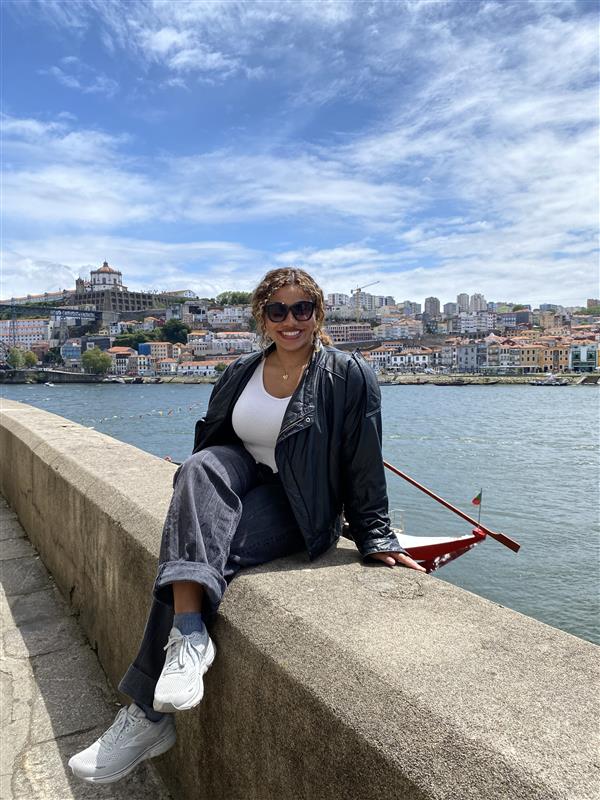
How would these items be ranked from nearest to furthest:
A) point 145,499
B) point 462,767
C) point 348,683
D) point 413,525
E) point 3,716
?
point 462,767 → point 348,683 → point 3,716 → point 145,499 → point 413,525

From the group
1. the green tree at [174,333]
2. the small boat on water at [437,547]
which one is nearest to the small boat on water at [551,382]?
the green tree at [174,333]

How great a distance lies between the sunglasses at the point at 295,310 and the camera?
1.89 m

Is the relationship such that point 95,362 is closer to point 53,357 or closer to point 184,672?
point 53,357

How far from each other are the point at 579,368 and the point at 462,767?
112 m

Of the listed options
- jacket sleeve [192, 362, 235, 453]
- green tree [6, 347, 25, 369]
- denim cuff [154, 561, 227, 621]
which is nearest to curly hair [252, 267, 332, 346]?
jacket sleeve [192, 362, 235, 453]

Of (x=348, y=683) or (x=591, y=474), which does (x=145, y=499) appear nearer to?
(x=348, y=683)

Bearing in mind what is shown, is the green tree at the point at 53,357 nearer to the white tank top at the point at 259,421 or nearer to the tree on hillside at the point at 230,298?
the tree on hillside at the point at 230,298

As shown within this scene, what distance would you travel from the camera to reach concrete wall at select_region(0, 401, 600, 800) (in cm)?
80

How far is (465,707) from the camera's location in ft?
2.88

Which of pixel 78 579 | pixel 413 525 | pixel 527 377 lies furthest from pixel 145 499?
pixel 527 377

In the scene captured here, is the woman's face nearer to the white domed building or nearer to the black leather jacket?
the black leather jacket

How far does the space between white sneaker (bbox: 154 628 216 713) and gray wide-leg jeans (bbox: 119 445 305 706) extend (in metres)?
0.07

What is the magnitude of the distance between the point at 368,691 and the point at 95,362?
108510 millimetres

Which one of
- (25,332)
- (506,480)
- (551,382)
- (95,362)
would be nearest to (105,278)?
(25,332)
